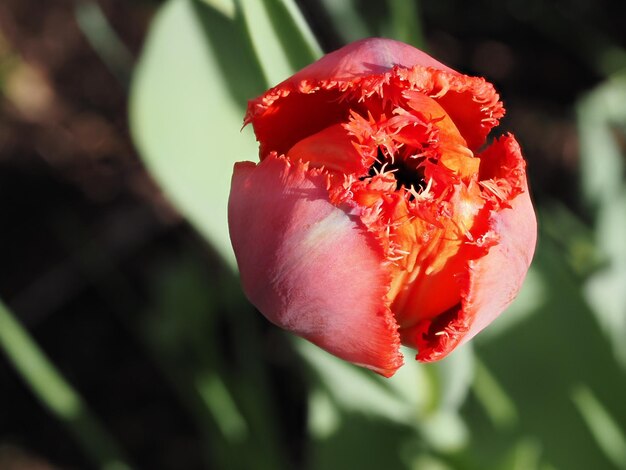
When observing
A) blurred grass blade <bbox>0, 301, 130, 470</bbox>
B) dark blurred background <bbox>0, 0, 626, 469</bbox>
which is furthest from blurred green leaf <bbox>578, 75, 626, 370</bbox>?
blurred grass blade <bbox>0, 301, 130, 470</bbox>

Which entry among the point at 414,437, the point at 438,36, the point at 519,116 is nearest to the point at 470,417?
the point at 414,437

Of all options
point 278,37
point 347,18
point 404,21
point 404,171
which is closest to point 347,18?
point 347,18

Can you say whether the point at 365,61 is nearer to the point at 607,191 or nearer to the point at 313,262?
the point at 313,262

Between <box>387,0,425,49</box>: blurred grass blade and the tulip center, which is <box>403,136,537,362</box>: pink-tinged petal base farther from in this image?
<box>387,0,425,49</box>: blurred grass blade

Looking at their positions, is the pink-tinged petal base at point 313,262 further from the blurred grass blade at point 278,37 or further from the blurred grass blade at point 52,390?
the blurred grass blade at point 52,390

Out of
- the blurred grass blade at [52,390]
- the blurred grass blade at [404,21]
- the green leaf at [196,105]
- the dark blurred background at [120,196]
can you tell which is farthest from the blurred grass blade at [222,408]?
the blurred grass blade at [404,21]

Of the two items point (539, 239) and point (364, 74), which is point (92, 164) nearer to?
point (539, 239)
